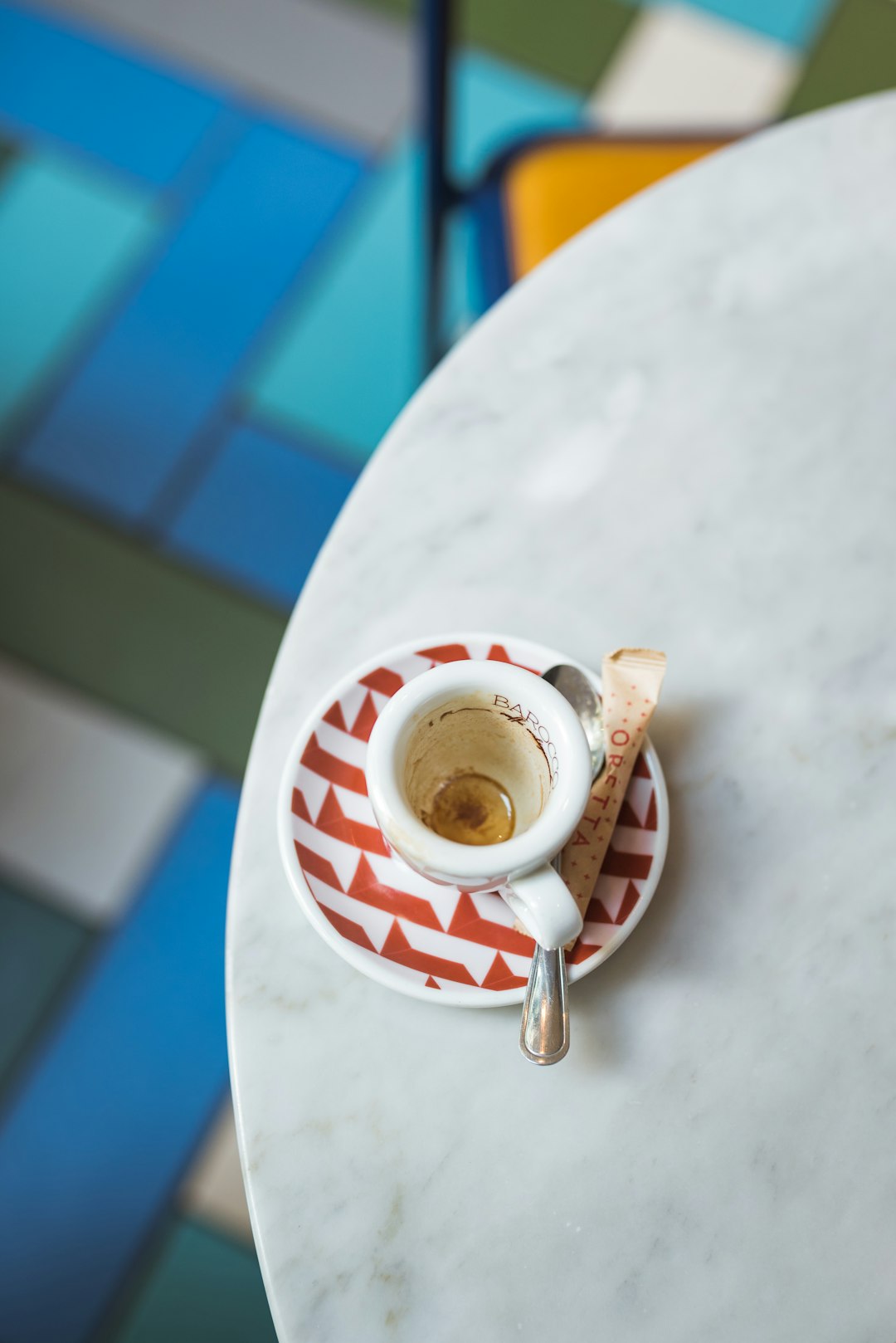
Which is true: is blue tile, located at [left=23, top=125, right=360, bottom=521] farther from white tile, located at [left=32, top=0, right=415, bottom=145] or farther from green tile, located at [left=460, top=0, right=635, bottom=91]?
green tile, located at [left=460, top=0, right=635, bottom=91]

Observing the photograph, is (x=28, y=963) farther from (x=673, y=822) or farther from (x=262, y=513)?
(x=673, y=822)

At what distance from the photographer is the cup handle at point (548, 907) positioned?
1.29 feet

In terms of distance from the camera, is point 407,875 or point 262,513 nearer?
point 407,875

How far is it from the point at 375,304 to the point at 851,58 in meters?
0.72

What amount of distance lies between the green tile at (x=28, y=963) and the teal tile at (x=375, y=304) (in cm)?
59

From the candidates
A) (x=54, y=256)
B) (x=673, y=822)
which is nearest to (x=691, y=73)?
(x=54, y=256)

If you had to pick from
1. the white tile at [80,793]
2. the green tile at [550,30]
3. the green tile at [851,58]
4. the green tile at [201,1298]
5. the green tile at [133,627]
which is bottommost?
the green tile at [201,1298]

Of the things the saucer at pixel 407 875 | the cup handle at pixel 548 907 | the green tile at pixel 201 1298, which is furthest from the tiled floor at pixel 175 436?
the cup handle at pixel 548 907

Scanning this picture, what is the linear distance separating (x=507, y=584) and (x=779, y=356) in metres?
0.20

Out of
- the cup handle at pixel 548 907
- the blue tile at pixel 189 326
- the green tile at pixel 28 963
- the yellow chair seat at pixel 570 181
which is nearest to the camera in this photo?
the cup handle at pixel 548 907

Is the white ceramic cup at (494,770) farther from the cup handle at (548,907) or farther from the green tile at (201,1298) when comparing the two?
the green tile at (201,1298)

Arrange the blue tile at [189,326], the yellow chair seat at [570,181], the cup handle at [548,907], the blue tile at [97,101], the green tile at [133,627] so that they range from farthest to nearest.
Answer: the blue tile at [97,101] → the blue tile at [189,326] → the green tile at [133,627] → the yellow chair seat at [570,181] → the cup handle at [548,907]

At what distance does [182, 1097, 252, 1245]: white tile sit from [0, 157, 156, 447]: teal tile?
2.72ft

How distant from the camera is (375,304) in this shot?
1339 mm
